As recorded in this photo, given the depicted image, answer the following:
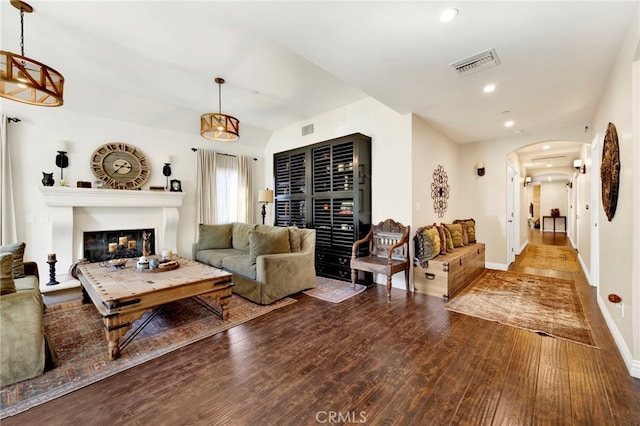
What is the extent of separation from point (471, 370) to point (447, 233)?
2.86 meters

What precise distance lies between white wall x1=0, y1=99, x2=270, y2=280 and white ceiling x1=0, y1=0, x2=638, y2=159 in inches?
11.2

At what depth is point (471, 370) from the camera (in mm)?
A: 1980

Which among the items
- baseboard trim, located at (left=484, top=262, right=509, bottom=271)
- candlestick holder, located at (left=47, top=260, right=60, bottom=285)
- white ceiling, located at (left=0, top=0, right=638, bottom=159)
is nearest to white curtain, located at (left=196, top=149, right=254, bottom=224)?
white ceiling, located at (left=0, top=0, right=638, bottom=159)

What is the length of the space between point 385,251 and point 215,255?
2785mm

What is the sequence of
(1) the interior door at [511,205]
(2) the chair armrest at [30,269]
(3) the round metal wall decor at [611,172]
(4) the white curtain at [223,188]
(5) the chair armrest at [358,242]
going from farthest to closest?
(1) the interior door at [511,205] < (4) the white curtain at [223,188] < (5) the chair armrest at [358,242] < (2) the chair armrest at [30,269] < (3) the round metal wall decor at [611,172]

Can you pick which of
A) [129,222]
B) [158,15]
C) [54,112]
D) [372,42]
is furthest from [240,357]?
[54,112]

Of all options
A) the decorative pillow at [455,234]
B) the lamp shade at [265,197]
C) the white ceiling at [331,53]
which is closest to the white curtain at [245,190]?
the lamp shade at [265,197]

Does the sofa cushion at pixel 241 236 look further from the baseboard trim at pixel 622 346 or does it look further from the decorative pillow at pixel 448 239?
the baseboard trim at pixel 622 346

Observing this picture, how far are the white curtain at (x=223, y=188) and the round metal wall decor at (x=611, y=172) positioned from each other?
5.72 meters

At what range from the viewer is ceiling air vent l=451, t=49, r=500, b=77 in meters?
2.38

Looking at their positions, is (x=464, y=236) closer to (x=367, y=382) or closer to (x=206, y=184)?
(x=367, y=382)

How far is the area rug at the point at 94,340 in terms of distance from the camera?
1740 mm

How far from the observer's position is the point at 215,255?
4.29m

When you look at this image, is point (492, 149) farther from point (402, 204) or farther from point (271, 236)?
point (271, 236)
